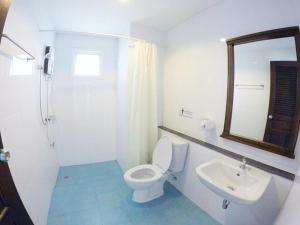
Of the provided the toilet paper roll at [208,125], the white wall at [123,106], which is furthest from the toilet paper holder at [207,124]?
the white wall at [123,106]

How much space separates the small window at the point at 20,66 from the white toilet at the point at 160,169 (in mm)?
1528

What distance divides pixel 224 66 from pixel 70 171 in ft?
9.38

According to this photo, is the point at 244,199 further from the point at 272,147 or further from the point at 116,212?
the point at 116,212

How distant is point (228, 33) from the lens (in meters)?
Answer: 1.87

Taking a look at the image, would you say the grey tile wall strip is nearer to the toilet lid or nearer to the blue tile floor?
the toilet lid

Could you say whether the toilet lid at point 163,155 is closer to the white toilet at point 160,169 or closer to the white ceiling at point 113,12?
the white toilet at point 160,169

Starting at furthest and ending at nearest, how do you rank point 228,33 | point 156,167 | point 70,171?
point 70,171 → point 156,167 → point 228,33

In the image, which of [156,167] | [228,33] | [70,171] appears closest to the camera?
[228,33]

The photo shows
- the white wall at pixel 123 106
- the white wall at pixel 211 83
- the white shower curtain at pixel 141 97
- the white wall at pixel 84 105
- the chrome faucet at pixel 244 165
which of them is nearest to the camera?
the white wall at pixel 211 83

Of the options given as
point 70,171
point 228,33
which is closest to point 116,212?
point 70,171

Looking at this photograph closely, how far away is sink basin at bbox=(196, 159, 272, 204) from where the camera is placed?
134cm

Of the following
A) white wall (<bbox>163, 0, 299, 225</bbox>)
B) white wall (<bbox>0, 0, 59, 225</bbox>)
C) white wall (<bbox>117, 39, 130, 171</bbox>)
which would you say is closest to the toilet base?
white wall (<bbox>163, 0, 299, 225</bbox>)

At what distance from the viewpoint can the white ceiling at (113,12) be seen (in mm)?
1979

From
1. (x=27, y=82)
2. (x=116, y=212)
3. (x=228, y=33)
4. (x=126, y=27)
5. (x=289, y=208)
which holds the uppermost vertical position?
(x=126, y=27)
